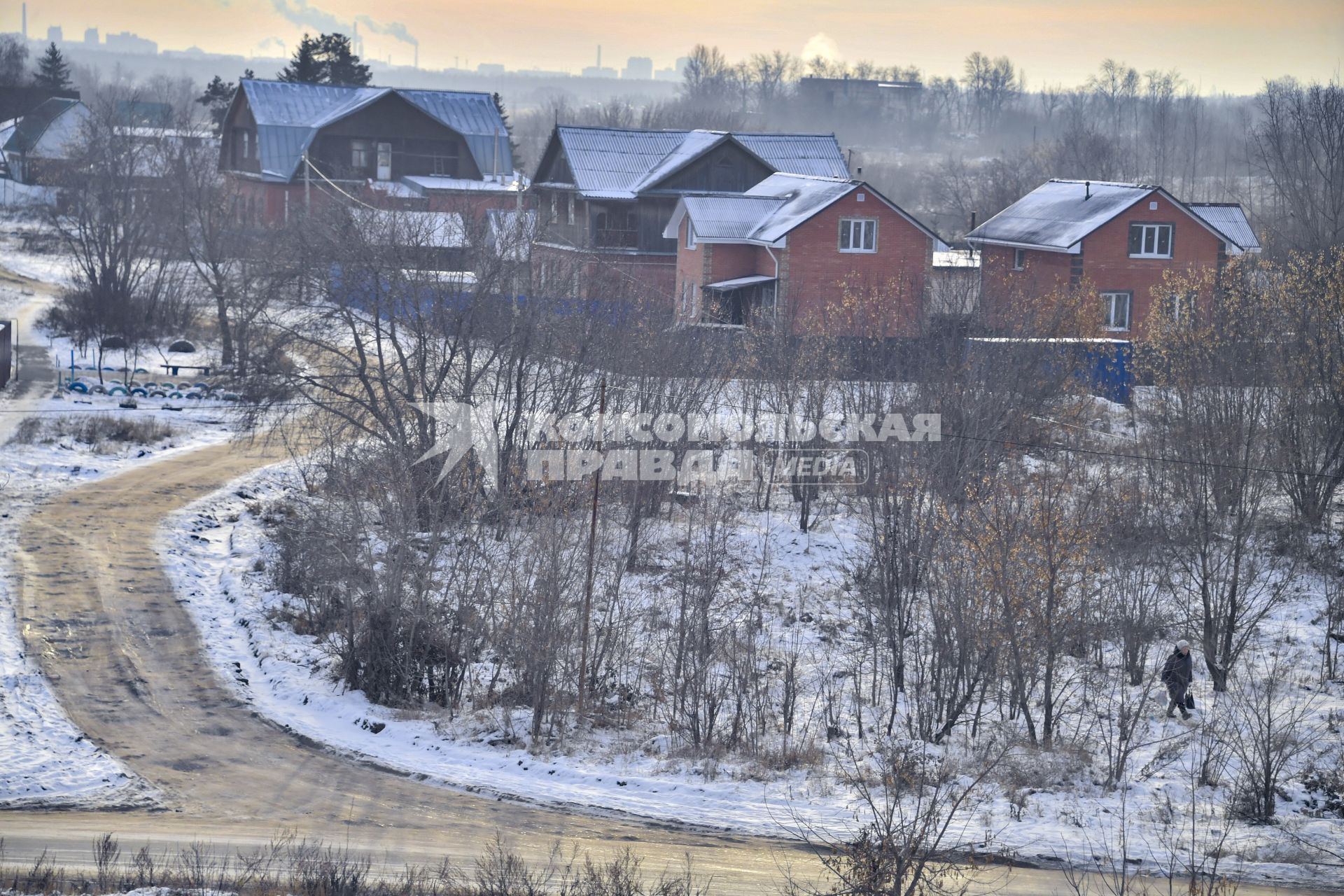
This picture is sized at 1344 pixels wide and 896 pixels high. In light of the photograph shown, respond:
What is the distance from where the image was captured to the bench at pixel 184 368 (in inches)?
1026

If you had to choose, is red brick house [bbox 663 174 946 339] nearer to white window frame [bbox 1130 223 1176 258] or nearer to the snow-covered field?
white window frame [bbox 1130 223 1176 258]

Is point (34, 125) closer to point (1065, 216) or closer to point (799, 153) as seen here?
point (799, 153)

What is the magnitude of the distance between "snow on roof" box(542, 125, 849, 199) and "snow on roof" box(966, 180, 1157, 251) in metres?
6.21

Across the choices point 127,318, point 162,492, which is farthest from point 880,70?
point 162,492

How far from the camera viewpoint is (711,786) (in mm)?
11820

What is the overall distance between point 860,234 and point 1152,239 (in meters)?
6.91

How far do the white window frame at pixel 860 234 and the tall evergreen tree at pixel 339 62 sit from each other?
32674mm

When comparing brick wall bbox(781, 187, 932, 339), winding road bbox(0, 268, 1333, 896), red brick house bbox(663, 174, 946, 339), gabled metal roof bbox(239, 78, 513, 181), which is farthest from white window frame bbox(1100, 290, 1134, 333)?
gabled metal roof bbox(239, 78, 513, 181)

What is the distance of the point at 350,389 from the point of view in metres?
20.1

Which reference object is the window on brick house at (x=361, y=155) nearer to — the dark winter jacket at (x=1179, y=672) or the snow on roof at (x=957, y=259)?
the snow on roof at (x=957, y=259)

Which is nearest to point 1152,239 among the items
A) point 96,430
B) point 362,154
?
point 96,430

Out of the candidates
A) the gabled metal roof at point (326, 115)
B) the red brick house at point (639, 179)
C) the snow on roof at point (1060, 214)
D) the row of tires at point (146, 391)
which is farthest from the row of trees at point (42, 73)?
the snow on roof at point (1060, 214)

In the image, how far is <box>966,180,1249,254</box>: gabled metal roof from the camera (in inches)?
1113

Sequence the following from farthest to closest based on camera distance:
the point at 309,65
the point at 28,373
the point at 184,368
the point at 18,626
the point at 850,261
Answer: the point at 309,65 < the point at 850,261 < the point at 184,368 < the point at 28,373 < the point at 18,626
